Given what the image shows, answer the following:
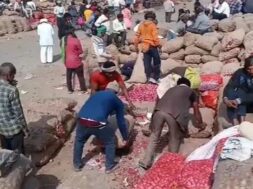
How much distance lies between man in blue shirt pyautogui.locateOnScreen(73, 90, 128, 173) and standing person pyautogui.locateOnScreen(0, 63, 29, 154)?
76cm

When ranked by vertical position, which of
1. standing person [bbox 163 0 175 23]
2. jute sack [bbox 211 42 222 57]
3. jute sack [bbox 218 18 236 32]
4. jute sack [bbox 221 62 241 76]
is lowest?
standing person [bbox 163 0 175 23]

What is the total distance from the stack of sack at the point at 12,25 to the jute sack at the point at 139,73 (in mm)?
10567

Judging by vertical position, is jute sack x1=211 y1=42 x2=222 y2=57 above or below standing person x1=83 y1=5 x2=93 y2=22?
above

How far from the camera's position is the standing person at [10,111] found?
21.5ft

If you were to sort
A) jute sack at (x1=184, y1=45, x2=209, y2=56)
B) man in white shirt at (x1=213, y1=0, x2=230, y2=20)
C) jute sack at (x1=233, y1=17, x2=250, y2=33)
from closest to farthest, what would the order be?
jute sack at (x1=184, y1=45, x2=209, y2=56)
jute sack at (x1=233, y1=17, x2=250, y2=33)
man in white shirt at (x1=213, y1=0, x2=230, y2=20)

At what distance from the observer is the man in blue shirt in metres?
6.99

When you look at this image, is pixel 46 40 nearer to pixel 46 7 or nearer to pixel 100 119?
pixel 100 119

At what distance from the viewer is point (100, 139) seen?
7328 millimetres

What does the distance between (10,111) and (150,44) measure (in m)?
4.82

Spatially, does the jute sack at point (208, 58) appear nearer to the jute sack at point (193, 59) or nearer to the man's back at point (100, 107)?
the jute sack at point (193, 59)

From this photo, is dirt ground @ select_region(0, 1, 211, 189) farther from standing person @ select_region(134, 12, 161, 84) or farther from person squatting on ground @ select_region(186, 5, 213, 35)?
person squatting on ground @ select_region(186, 5, 213, 35)

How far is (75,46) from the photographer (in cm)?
1104

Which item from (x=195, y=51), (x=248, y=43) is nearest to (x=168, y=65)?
(x=195, y=51)

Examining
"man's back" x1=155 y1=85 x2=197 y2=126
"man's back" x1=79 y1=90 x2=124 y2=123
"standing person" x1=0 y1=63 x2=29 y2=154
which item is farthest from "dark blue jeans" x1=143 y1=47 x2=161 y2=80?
"standing person" x1=0 y1=63 x2=29 y2=154
